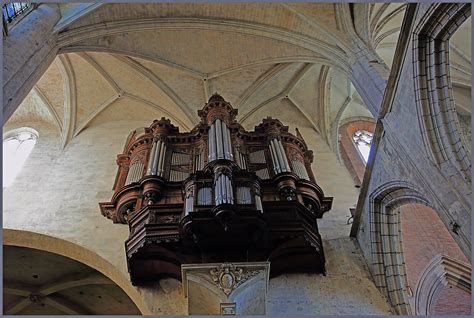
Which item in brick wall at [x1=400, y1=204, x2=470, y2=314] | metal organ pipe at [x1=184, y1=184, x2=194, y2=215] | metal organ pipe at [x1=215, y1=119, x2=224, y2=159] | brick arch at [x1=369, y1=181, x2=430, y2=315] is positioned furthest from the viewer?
brick wall at [x1=400, y1=204, x2=470, y2=314]

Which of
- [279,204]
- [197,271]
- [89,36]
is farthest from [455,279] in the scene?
[89,36]

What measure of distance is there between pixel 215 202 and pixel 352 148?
8.67 m

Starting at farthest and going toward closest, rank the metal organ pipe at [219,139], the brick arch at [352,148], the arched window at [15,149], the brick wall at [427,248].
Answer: the brick arch at [352,148] < the arched window at [15,149] < the brick wall at [427,248] < the metal organ pipe at [219,139]

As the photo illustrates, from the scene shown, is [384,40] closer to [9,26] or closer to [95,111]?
[95,111]

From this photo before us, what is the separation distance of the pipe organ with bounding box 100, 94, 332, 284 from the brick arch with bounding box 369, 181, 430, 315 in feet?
3.66

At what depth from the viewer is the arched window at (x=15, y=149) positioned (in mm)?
13208

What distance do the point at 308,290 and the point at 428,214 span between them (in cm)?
536

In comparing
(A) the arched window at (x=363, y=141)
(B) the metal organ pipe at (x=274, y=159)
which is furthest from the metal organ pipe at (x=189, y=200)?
(A) the arched window at (x=363, y=141)

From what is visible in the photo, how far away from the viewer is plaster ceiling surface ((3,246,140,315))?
40.2 ft

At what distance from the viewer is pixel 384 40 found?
16.5 meters

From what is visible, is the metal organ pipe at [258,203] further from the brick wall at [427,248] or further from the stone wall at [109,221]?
the brick wall at [427,248]

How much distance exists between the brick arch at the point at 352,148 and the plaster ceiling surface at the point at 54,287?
7145mm

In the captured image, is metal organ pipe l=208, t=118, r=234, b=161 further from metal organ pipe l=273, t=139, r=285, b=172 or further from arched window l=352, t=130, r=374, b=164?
arched window l=352, t=130, r=374, b=164

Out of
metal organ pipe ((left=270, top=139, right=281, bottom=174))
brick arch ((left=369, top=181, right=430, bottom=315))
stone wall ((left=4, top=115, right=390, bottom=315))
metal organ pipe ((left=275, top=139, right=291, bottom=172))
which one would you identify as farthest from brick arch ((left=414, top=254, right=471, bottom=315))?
metal organ pipe ((left=270, top=139, right=281, bottom=174))
